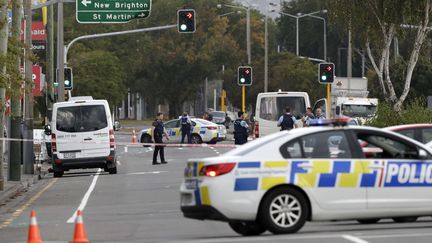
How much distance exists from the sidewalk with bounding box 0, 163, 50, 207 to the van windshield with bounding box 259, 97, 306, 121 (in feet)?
30.1

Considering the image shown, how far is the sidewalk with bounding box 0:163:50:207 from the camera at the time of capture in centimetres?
2723

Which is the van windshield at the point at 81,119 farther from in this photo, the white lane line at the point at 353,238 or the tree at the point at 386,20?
the white lane line at the point at 353,238

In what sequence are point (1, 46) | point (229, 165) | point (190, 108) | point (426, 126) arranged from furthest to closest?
point (190, 108) → point (1, 46) → point (426, 126) → point (229, 165)

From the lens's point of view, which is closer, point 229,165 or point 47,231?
point 229,165

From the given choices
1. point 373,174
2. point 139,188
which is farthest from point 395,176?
point 139,188

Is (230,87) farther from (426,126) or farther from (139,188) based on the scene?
(426,126)

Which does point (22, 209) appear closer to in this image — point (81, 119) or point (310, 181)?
point (310, 181)

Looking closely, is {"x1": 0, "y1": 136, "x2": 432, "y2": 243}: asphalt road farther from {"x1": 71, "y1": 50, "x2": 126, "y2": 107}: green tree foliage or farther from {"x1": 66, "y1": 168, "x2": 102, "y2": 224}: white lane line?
{"x1": 71, "y1": 50, "x2": 126, "y2": 107}: green tree foliage

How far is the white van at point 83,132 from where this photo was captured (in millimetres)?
34469

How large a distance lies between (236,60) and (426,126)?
88.5 m

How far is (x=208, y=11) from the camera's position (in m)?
110

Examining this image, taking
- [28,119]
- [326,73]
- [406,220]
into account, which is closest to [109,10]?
[28,119]

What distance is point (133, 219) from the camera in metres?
20.1

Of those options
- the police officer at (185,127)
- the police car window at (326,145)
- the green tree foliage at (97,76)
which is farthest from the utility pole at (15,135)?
the green tree foliage at (97,76)
